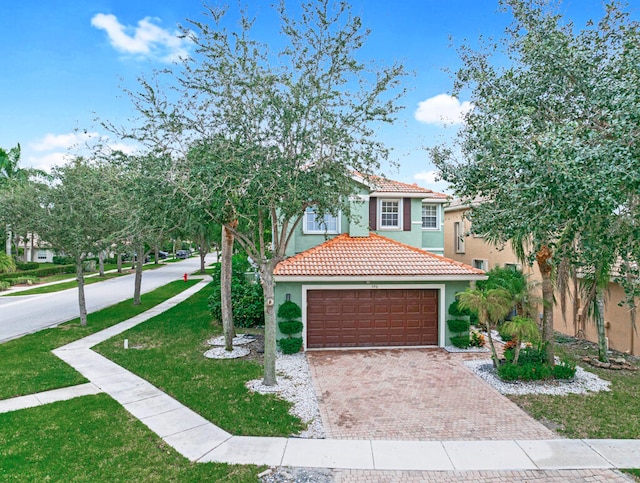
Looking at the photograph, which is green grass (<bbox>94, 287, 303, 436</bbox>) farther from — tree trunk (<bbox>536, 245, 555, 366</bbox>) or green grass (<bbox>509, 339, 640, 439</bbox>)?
tree trunk (<bbox>536, 245, 555, 366</bbox>)

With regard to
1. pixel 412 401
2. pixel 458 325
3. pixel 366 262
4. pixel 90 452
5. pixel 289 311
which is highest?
pixel 366 262

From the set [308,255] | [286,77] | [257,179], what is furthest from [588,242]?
[308,255]

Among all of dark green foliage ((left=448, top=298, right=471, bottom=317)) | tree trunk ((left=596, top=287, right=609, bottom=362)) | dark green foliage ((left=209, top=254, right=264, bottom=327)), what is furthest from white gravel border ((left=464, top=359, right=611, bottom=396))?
dark green foliage ((left=209, top=254, right=264, bottom=327))

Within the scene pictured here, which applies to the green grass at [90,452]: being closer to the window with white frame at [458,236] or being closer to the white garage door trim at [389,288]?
the white garage door trim at [389,288]

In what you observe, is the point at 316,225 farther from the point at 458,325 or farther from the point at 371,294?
the point at 458,325

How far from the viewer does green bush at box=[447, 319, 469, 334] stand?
14336 mm

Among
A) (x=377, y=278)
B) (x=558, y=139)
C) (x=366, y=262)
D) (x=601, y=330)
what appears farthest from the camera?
(x=366, y=262)

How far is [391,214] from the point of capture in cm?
1847

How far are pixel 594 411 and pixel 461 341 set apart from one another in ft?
17.7

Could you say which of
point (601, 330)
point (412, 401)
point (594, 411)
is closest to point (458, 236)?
point (601, 330)

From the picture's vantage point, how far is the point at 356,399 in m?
9.74

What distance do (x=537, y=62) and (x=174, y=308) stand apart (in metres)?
21.1

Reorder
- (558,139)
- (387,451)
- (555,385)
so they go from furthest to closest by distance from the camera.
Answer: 1. (555,385)
2. (387,451)
3. (558,139)

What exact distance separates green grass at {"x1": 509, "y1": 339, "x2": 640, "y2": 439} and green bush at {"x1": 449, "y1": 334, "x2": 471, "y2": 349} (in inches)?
168
